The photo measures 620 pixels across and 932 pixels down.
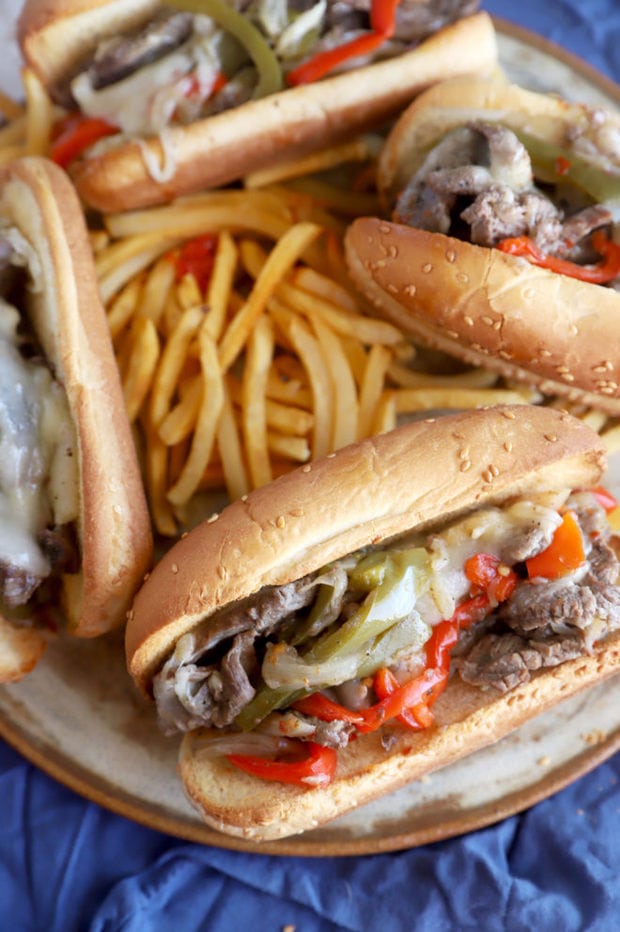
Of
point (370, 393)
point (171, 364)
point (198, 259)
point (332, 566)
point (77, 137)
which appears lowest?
point (370, 393)

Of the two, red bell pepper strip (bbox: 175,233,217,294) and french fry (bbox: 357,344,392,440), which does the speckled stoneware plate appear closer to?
french fry (bbox: 357,344,392,440)

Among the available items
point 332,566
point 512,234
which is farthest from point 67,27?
point 332,566

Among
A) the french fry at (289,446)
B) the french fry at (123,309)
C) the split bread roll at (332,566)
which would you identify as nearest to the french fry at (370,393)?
the french fry at (289,446)

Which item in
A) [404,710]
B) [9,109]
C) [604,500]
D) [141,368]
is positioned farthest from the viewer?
[9,109]

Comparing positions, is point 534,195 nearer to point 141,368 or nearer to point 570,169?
point 570,169

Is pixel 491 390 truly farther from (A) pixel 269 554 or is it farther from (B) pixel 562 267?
(A) pixel 269 554

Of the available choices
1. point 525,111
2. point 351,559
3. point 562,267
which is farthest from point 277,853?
point 525,111
